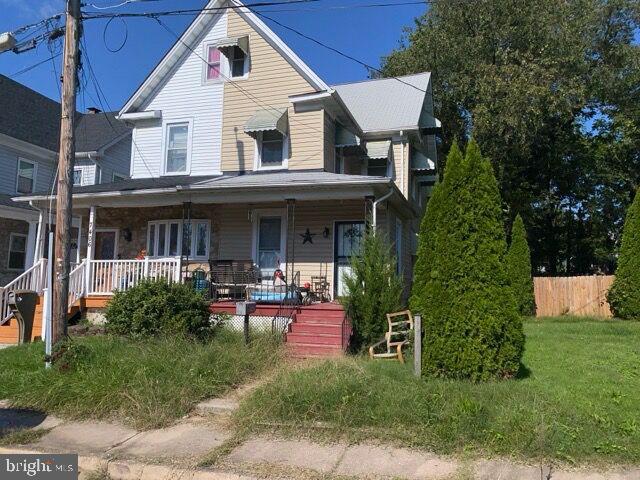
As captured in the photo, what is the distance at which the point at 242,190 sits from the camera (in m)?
12.1

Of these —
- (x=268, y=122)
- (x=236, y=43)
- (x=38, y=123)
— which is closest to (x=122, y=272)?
(x=268, y=122)

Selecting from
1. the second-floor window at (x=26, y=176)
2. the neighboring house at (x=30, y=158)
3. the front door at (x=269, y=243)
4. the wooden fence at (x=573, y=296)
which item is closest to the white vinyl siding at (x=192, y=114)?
the front door at (x=269, y=243)

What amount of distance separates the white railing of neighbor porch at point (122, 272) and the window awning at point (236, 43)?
6.98 meters

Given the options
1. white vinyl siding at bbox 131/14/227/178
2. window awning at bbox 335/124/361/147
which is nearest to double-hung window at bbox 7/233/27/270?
white vinyl siding at bbox 131/14/227/178

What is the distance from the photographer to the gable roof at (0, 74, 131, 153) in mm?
20609

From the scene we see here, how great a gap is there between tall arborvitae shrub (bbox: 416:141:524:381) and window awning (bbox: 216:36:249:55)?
33.1ft

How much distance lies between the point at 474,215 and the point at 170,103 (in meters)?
12.1

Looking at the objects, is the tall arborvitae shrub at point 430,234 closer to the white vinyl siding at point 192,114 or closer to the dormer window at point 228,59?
the white vinyl siding at point 192,114

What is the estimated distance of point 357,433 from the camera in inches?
207

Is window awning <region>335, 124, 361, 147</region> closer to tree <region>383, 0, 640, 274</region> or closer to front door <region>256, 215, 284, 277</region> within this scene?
front door <region>256, 215, 284, 277</region>

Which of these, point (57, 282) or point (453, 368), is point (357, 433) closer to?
point (453, 368)

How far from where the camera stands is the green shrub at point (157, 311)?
881cm

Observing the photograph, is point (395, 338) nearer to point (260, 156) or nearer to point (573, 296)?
point (260, 156)

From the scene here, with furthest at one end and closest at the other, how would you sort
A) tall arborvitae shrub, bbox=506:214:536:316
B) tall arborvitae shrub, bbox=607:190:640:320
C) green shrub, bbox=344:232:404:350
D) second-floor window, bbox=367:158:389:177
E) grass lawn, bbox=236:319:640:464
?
tall arborvitae shrub, bbox=506:214:536:316, second-floor window, bbox=367:158:389:177, tall arborvitae shrub, bbox=607:190:640:320, green shrub, bbox=344:232:404:350, grass lawn, bbox=236:319:640:464
